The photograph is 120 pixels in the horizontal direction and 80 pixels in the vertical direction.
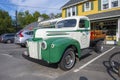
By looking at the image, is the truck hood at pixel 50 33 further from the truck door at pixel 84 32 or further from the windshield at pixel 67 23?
the truck door at pixel 84 32

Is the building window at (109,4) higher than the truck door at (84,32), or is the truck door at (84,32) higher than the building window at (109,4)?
the building window at (109,4)

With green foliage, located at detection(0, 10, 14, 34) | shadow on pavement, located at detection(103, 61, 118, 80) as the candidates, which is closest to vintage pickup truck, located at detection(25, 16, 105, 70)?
shadow on pavement, located at detection(103, 61, 118, 80)

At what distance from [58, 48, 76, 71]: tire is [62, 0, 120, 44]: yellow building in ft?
34.7

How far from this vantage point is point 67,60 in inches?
295

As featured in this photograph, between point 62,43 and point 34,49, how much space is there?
1291 mm

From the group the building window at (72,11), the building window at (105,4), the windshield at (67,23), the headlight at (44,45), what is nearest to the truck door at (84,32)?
the windshield at (67,23)

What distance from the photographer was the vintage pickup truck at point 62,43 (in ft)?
22.3

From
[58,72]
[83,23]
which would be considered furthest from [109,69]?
[83,23]

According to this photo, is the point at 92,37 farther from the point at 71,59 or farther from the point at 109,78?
the point at 109,78

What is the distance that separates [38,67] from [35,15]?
184 feet

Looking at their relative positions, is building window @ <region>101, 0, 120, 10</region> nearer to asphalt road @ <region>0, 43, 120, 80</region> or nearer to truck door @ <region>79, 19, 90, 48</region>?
truck door @ <region>79, 19, 90, 48</region>

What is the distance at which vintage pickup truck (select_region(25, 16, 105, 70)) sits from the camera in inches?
268

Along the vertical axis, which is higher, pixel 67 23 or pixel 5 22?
pixel 5 22

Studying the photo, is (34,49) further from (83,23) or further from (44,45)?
(83,23)
